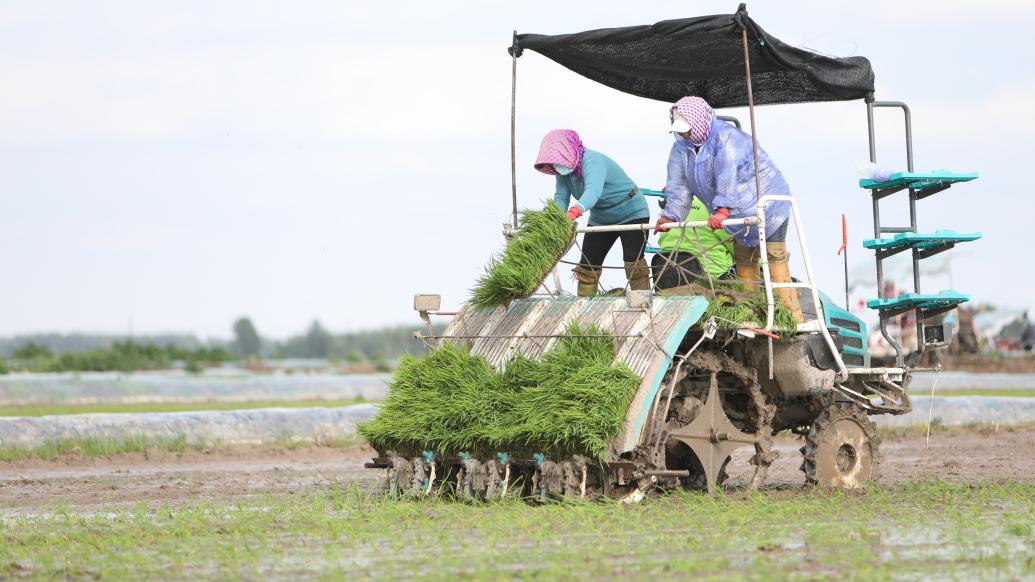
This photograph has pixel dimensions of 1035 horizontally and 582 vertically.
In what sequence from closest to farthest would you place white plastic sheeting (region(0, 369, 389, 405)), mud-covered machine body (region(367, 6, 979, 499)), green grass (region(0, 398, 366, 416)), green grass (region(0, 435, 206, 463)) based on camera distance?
mud-covered machine body (region(367, 6, 979, 499))
green grass (region(0, 435, 206, 463))
green grass (region(0, 398, 366, 416))
white plastic sheeting (region(0, 369, 389, 405))

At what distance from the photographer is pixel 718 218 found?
9.85m

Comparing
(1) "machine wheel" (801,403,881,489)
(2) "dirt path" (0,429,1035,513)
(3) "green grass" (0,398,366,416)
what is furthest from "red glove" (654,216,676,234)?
(3) "green grass" (0,398,366,416)

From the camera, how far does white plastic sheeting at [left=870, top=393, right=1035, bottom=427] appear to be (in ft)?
65.4

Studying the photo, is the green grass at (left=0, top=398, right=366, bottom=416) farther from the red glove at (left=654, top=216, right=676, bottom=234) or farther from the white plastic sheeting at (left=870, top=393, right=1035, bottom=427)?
the red glove at (left=654, top=216, right=676, bottom=234)

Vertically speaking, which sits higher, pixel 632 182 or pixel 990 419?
pixel 632 182

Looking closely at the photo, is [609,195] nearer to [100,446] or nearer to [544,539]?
[544,539]

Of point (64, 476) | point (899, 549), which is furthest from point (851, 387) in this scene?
point (64, 476)

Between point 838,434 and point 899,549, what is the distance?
11.4 ft

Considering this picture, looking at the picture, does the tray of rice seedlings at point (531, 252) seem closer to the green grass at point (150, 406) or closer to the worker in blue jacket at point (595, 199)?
the worker in blue jacket at point (595, 199)

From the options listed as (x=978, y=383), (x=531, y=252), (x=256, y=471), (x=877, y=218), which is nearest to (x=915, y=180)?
(x=877, y=218)

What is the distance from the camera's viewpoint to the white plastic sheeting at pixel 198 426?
16.0m

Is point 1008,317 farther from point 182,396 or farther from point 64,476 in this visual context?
point 64,476

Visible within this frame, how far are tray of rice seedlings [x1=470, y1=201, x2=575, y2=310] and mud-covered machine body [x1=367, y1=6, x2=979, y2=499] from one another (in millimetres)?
289

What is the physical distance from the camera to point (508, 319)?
10.4 m
